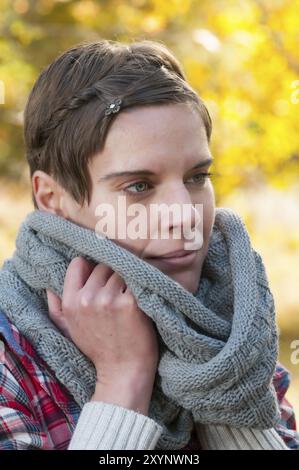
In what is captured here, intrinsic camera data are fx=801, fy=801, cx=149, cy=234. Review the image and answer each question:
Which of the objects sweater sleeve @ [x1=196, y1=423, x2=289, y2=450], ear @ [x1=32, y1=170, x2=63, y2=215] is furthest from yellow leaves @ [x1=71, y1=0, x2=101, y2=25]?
sweater sleeve @ [x1=196, y1=423, x2=289, y2=450]

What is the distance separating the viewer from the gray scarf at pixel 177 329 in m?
1.68

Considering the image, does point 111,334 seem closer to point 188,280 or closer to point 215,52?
point 188,280

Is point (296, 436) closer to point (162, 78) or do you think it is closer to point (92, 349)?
point (92, 349)

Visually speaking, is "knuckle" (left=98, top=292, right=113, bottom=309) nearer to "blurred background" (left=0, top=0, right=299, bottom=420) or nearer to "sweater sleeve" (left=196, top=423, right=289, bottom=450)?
"sweater sleeve" (left=196, top=423, right=289, bottom=450)

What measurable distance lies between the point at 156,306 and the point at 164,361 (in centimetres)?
14

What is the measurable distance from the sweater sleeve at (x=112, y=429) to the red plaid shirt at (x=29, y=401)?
0.27 ft

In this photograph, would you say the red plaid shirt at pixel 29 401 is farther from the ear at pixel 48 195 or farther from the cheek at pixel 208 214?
the cheek at pixel 208 214

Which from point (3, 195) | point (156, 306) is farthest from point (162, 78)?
point (3, 195)

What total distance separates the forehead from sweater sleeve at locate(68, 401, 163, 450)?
517 millimetres

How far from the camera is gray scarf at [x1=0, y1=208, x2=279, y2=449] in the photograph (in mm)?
1682

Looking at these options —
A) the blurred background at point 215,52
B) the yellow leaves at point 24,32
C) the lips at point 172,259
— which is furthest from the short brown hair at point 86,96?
the blurred background at point 215,52

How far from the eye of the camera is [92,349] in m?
1.74

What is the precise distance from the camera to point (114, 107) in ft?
5.71
